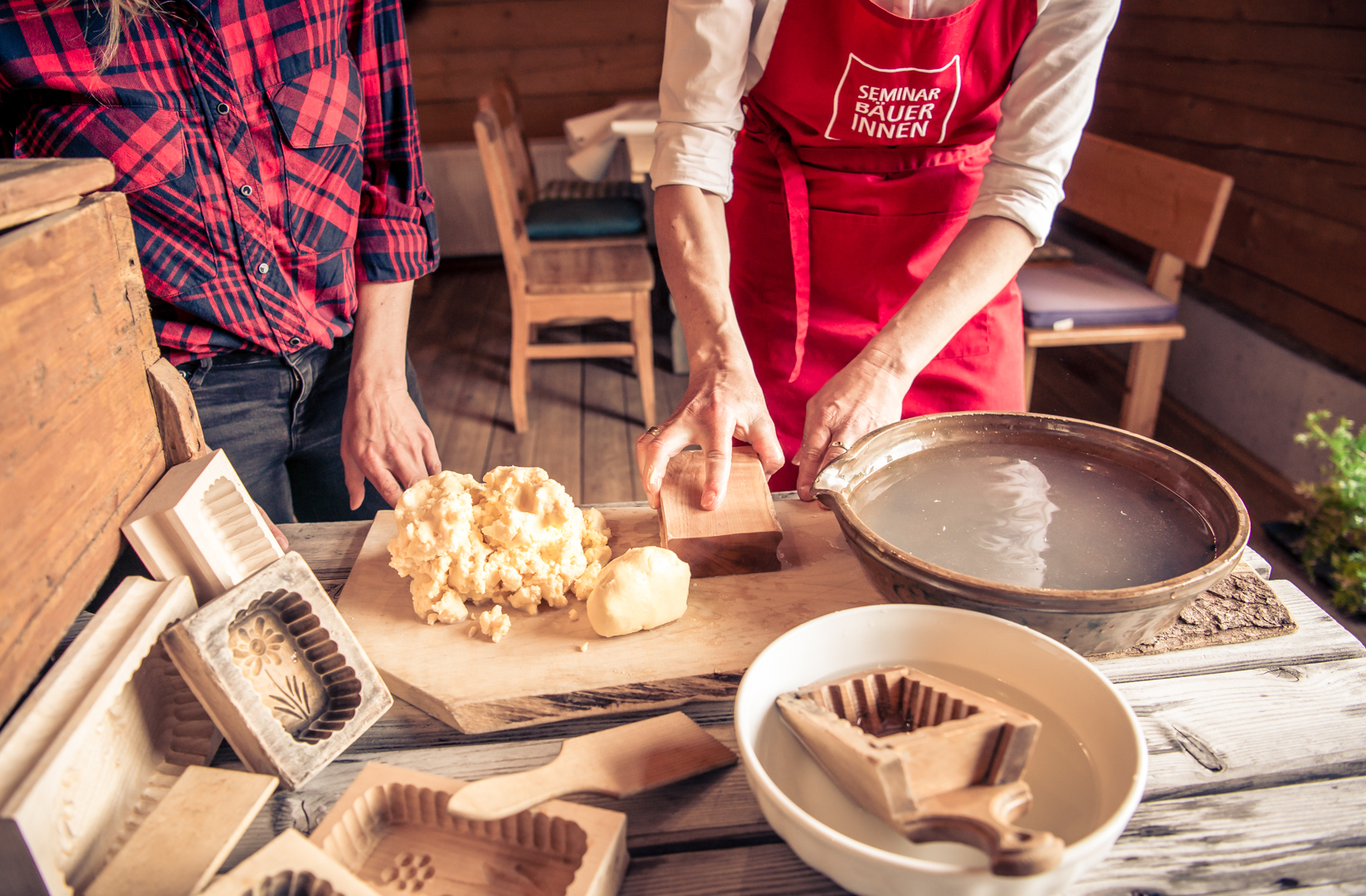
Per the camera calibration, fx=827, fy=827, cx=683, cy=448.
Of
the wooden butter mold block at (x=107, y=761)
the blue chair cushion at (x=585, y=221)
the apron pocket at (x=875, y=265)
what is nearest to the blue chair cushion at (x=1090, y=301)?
the apron pocket at (x=875, y=265)

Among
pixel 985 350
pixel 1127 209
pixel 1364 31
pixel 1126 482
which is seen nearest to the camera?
pixel 1126 482

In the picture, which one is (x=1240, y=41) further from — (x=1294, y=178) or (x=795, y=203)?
(x=795, y=203)

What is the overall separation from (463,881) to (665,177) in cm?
87

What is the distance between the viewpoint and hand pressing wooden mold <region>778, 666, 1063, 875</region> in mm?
476

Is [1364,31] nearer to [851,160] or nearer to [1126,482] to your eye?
[851,160]

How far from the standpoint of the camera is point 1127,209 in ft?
7.94

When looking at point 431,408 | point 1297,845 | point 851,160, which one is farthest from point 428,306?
point 1297,845

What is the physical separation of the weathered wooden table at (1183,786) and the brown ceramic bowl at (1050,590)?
0.09 m

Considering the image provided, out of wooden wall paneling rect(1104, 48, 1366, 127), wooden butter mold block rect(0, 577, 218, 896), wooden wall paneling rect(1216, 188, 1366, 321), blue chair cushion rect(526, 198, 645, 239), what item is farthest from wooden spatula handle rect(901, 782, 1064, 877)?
blue chair cushion rect(526, 198, 645, 239)

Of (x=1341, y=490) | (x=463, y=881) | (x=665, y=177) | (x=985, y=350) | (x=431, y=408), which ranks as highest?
(x=665, y=177)

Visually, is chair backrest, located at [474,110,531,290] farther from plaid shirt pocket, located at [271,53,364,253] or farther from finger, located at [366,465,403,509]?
finger, located at [366,465,403,509]

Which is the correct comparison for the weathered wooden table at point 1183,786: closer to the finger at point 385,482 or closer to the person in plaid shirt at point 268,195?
the finger at point 385,482

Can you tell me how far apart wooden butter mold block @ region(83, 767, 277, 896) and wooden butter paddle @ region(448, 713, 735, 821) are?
15 cm

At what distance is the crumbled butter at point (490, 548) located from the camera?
0.75 metres
